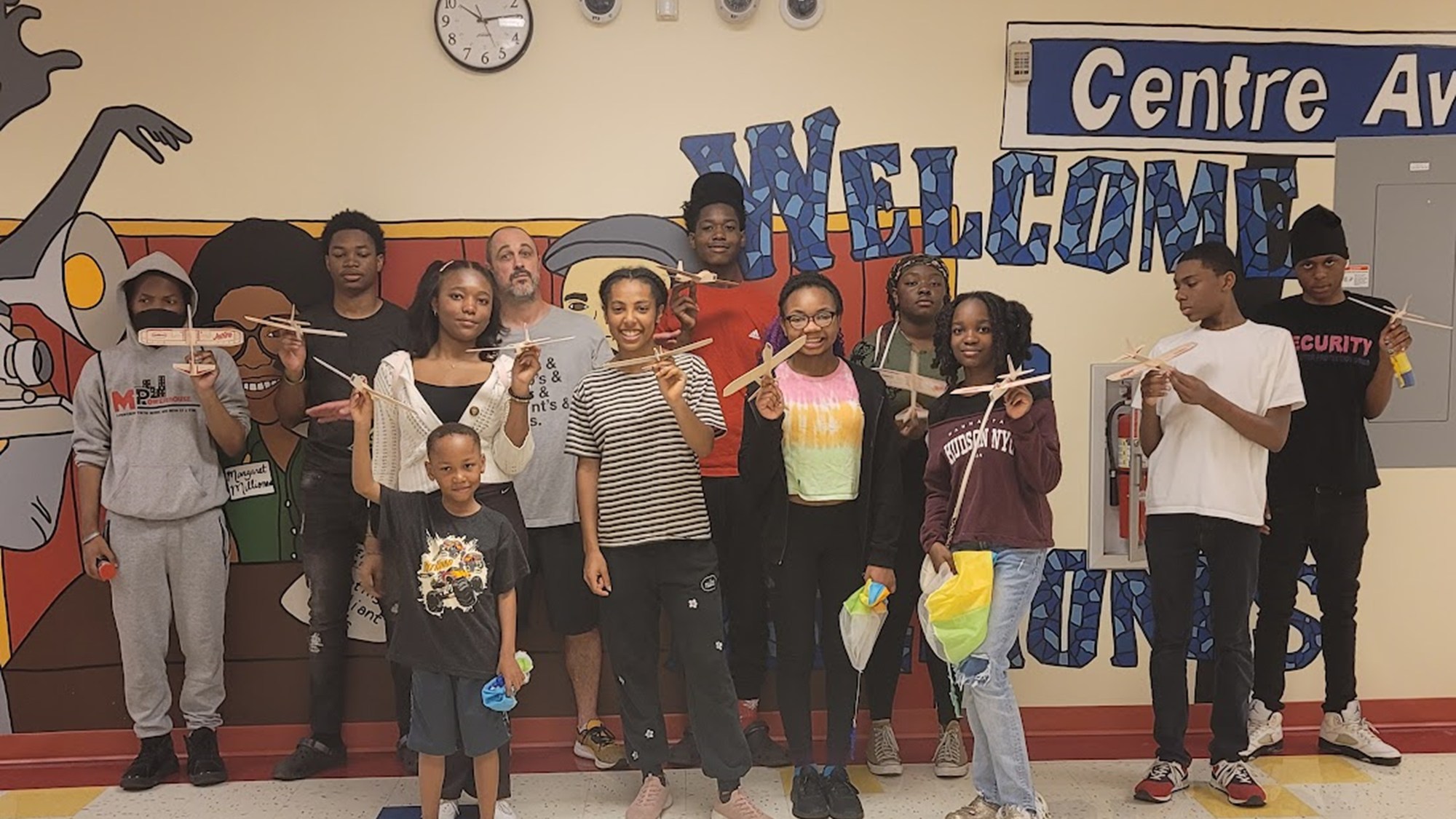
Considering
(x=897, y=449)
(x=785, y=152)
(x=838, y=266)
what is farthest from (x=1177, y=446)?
(x=785, y=152)

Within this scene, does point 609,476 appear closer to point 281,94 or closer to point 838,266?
point 838,266

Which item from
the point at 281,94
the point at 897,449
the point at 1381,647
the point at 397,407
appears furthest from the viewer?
the point at 1381,647

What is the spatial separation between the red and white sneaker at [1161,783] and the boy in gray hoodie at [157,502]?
3116mm

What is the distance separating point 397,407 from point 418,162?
120 cm

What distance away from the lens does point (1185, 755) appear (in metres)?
3.23

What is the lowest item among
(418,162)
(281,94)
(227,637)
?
(227,637)

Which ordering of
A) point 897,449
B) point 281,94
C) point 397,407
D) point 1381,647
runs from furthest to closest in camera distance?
point 1381,647 < point 281,94 < point 897,449 < point 397,407

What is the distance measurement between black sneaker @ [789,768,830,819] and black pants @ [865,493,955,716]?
0.46m

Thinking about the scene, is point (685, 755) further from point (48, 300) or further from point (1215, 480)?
point (48, 300)

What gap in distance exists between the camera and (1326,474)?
341 centimetres

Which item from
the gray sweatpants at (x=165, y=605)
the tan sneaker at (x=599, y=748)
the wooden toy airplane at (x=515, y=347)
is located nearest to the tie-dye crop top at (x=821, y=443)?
the wooden toy airplane at (x=515, y=347)

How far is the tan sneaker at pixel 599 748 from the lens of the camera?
11.4ft

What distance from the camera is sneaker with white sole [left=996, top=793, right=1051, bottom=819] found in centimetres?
284

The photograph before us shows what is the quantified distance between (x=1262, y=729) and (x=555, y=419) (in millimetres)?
2779
